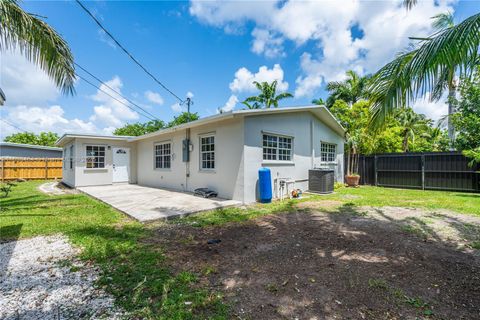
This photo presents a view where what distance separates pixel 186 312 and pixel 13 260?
10.5 ft

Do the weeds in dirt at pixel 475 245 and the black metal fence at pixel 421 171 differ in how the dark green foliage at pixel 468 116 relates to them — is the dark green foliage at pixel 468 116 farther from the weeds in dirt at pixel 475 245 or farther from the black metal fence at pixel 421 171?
the weeds in dirt at pixel 475 245

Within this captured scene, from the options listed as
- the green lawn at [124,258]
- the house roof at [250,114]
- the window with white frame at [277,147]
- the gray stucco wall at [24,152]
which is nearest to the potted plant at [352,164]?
the house roof at [250,114]

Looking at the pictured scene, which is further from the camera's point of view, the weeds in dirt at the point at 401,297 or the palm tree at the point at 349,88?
the palm tree at the point at 349,88

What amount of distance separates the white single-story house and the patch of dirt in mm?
3101

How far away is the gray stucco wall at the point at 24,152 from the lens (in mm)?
20078

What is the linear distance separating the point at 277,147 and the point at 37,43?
23.8ft

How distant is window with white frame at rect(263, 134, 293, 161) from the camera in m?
8.41

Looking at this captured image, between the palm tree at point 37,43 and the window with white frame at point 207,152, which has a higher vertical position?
the palm tree at point 37,43

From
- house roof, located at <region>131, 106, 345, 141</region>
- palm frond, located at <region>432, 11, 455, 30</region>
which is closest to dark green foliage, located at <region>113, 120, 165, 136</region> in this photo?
house roof, located at <region>131, 106, 345, 141</region>

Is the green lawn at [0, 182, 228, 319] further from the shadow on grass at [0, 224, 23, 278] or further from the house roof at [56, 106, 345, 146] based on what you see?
the house roof at [56, 106, 345, 146]

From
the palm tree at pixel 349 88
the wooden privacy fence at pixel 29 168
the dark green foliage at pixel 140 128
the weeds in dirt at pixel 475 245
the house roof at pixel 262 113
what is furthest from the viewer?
the dark green foliage at pixel 140 128

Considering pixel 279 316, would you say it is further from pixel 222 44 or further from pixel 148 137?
pixel 222 44

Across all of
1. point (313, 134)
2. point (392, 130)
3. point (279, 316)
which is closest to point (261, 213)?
point (279, 316)

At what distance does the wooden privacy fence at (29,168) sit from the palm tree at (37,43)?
16.4 m
